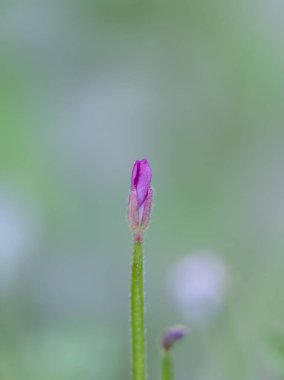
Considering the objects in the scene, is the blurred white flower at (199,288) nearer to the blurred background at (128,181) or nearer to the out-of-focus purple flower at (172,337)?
the blurred background at (128,181)

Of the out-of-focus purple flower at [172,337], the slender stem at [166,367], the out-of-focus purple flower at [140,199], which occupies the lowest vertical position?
the slender stem at [166,367]

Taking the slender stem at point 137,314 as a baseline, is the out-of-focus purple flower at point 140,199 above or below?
above

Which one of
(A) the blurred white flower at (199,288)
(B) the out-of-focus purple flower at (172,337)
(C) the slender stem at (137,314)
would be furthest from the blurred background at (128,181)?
(C) the slender stem at (137,314)

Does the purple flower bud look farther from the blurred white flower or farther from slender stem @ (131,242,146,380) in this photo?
the blurred white flower

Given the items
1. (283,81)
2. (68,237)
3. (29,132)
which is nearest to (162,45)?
(283,81)

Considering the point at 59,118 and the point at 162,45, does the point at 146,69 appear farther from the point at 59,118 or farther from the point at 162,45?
the point at 59,118

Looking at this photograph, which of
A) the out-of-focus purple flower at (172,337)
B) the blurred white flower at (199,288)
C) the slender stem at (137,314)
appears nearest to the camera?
the slender stem at (137,314)

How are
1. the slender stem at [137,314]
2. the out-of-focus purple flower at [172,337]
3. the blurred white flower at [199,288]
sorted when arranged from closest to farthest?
the slender stem at [137,314] < the out-of-focus purple flower at [172,337] < the blurred white flower at [199,288]

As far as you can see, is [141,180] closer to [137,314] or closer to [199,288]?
[137,314]
